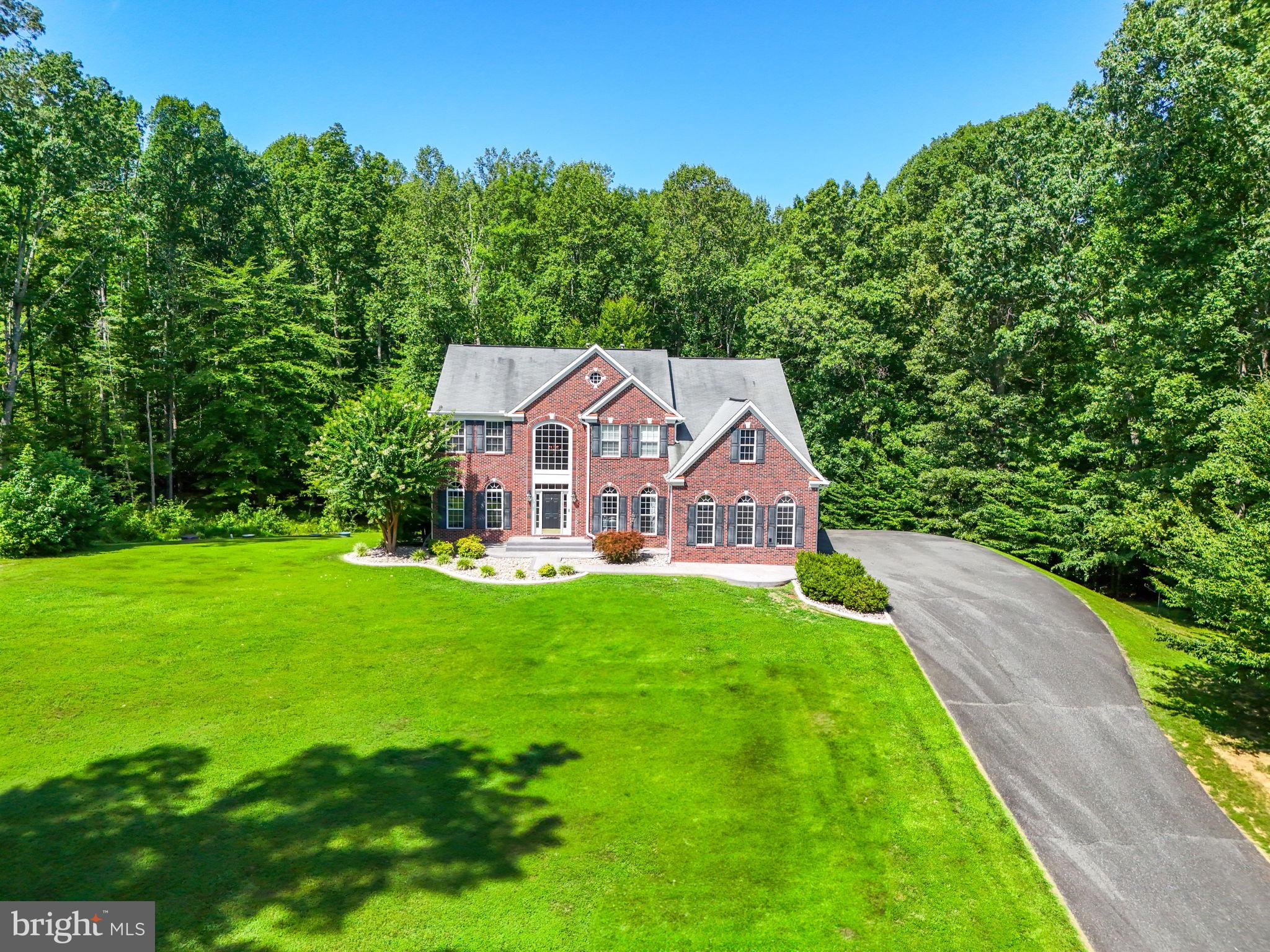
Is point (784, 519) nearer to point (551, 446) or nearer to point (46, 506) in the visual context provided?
point (551, 446)

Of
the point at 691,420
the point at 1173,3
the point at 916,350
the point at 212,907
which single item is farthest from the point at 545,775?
the point at 916,350

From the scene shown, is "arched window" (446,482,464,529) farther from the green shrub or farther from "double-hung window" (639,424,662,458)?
"double-hung window" (639,424,662,458)

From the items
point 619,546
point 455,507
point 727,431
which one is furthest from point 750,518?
point 455,507

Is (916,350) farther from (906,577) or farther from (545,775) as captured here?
(545,775)

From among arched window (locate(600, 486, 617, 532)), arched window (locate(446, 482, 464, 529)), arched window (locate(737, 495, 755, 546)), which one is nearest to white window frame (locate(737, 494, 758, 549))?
A: arched window (locate(737, 495, 755, 546))

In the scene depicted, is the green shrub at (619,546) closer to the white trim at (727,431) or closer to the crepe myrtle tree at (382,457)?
the white trim at (727,431)
